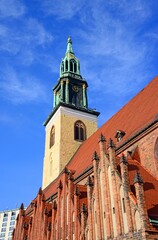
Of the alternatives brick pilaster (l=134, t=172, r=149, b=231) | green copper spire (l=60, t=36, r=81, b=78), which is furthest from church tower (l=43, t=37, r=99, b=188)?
brick pilaster (l=134, t=172, r=149, b=231)

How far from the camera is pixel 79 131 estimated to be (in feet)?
89.8

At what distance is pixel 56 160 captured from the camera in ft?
83.5

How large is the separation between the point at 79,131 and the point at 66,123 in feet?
4.83

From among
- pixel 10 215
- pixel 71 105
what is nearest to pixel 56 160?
pixel 71 105

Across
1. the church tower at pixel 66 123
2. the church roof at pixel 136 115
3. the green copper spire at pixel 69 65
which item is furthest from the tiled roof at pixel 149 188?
the green copper spire at pixel 69 65

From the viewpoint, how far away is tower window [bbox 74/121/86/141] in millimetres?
27047

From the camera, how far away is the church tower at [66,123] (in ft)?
84.3

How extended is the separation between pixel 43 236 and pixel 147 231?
304 inches

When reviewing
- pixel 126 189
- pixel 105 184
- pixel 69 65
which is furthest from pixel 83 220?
pixel 69 65

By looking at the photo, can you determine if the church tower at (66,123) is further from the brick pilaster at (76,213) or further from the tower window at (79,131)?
the brick pilaster at (76,213)

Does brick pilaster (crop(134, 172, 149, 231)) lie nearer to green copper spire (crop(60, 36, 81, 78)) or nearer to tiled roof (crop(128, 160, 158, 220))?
tiled roof (crop(128, 160, 158, 220))

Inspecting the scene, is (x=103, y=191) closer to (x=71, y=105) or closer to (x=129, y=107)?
(x=129, y=107)

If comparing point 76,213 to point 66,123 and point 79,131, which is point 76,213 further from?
point 79,131

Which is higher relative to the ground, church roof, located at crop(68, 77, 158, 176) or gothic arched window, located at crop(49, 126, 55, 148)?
gothic arched window, located at crop(49, 126, 55, 148)
